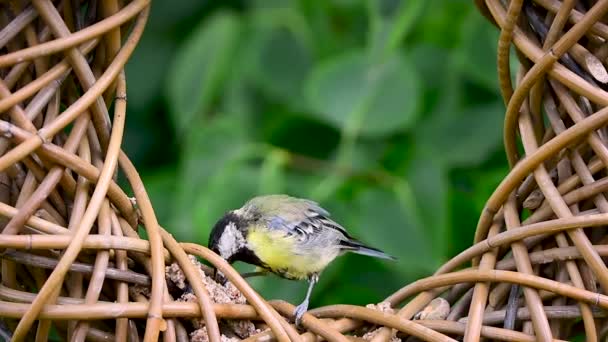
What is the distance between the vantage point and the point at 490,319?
1176 millimetres

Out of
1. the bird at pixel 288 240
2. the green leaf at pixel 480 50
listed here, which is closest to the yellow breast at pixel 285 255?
the bird at pixel 288 240

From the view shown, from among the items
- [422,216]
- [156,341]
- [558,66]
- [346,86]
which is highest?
[346,86]

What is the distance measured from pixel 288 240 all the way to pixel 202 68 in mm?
643

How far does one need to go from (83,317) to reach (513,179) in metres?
0.50

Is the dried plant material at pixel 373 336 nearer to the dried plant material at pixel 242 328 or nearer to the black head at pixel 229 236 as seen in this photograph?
the dried plant material at pixel 242 328

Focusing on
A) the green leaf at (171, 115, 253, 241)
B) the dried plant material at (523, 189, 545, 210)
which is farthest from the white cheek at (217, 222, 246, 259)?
the dried plant material at (523, 189, 545, 210)

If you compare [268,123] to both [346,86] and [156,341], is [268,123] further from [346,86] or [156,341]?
[156,341]

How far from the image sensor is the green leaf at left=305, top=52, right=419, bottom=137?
81.4 inches

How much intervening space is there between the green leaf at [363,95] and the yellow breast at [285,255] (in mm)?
384

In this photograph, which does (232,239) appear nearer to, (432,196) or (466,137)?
(432,196)

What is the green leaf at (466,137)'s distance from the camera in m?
2.21

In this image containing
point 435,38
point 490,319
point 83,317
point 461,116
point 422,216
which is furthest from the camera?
point 435,38

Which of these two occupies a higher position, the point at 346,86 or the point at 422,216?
the point at 346,86

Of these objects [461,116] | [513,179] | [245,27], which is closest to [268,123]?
[245,27]
